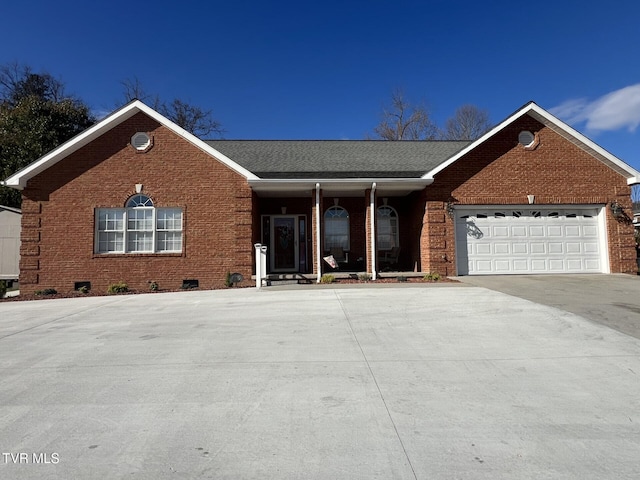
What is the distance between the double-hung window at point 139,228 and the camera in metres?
13.1

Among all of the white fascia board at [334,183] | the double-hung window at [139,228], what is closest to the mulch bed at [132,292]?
the double-hung window at [139,228]

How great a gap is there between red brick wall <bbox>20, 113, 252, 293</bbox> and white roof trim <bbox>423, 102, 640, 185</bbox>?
22.0ft

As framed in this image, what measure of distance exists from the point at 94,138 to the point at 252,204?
552 centimetres

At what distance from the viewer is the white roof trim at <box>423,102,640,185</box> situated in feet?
43.5

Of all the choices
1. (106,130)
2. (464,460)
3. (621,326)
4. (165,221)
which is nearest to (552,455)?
(464,460)

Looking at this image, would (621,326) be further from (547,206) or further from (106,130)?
(106,130)

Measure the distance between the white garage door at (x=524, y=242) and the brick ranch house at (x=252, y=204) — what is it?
0.11ft

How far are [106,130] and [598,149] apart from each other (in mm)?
16198

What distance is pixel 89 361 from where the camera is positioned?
4.94m

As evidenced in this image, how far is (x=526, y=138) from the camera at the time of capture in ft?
44.8

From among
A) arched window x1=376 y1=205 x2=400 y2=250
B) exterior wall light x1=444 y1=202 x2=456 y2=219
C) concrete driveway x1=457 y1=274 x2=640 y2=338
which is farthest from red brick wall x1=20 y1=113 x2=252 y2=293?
concrete driveway x1=457 y1=274 x2=640 y2=338

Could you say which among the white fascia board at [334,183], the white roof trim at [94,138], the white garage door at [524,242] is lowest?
the white garage door at [524,242]

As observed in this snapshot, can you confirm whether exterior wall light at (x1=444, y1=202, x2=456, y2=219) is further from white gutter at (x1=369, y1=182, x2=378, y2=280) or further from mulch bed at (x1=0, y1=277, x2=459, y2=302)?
white gutter at (x1=369, y1=182, x2=378, y2=280)

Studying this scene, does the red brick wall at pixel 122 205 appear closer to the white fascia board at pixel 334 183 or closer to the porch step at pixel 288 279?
the white fascia board at pixel 334 183
